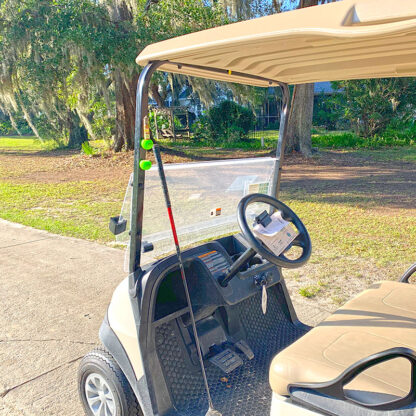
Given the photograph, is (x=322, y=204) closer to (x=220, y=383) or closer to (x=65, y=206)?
(x=65, y=206)

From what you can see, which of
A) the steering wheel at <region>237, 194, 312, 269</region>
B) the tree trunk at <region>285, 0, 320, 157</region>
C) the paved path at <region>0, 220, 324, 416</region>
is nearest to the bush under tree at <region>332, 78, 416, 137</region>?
the tree trunk at <region>285, 0, 320, 157</region>

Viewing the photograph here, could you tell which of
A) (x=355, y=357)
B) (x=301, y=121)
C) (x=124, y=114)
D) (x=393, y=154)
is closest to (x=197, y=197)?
(x=355, y=357)

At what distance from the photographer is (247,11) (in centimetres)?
1145

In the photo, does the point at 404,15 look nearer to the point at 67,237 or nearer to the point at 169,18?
the point at 67,237

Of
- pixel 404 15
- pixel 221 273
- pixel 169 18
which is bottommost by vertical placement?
pixel 221 273

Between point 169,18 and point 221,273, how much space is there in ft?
33.7

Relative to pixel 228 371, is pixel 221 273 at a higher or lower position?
higher

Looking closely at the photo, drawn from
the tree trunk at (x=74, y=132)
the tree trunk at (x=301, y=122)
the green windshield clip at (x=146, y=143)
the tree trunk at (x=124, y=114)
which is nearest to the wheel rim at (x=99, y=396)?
the green windshield clip at (x=146, y=143)

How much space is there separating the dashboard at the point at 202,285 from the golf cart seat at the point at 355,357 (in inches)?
18.5

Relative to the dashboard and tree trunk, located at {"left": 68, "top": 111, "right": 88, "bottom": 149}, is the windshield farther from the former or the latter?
tree trunk, located at {"left": 68, "top": 111, "right": 88, "bottom": 149}

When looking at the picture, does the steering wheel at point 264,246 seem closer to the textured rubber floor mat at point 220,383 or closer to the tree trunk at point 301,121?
the textured rubber floor mat at point 220,383

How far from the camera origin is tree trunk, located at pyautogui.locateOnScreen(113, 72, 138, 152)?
43.7 ft

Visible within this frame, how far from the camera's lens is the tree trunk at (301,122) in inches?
474

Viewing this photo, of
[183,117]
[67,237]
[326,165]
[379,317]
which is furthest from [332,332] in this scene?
[183,117]
